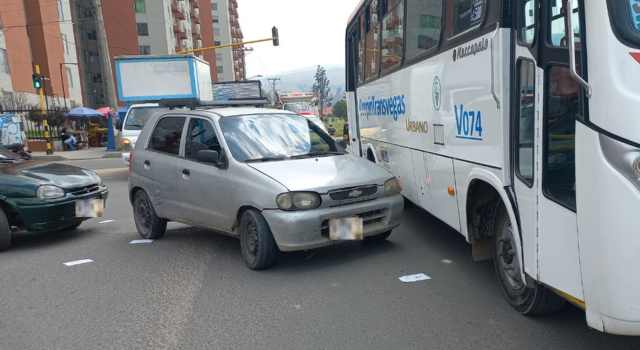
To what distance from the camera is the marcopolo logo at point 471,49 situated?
3.99 m

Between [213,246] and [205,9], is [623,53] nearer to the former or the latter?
[213,246]

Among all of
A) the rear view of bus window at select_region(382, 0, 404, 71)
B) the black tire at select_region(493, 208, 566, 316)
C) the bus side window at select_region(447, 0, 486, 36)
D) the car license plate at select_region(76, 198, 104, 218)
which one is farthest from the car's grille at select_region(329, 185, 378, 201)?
the car license plate at select_region(76, 198, 104, 218)

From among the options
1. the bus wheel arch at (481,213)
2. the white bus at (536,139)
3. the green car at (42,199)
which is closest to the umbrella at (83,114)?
the green car at (42,199)

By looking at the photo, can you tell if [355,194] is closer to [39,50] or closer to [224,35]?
[39,50]

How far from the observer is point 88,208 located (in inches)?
274

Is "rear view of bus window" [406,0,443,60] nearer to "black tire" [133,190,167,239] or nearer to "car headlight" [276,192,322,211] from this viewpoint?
"car headlight" [276,192,322,211]

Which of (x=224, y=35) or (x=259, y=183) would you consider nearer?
(x=259, y=183)

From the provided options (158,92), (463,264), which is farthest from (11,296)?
(158,92)

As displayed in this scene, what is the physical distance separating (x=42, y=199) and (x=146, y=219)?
129 cm

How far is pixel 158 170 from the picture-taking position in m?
6.64

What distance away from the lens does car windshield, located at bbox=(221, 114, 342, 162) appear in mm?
5762

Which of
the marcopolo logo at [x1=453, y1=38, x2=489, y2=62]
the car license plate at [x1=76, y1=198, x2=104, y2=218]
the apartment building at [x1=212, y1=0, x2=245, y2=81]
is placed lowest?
the car license plate at [x1=76, y1=198, x2=104, y2=218]

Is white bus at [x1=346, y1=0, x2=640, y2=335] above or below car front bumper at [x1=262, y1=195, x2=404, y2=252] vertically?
above

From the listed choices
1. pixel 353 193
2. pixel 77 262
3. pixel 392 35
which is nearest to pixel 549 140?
pixel 353 193
